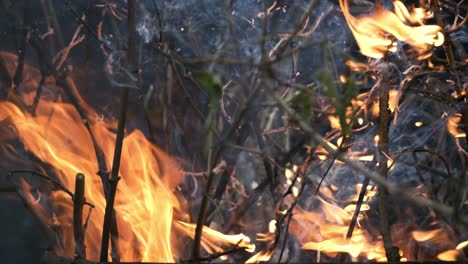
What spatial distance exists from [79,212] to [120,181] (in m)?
0.36

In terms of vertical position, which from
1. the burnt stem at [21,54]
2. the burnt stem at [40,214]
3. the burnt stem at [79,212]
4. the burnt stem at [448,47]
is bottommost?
the burnt stem at [40,214]

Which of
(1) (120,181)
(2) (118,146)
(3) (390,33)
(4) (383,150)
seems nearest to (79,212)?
(2) (118,146)

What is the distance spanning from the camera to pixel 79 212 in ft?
4.20

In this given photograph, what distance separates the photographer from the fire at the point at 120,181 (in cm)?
158

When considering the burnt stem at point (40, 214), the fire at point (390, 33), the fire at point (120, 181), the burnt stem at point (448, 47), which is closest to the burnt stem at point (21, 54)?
the fire at point (120, 181)

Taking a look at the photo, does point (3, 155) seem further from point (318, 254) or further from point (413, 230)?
point (413, 230)

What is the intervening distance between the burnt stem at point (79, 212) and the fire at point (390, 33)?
693 mm

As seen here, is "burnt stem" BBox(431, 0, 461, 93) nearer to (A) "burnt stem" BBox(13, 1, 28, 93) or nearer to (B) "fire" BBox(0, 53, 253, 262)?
(B) "fire" BBox(0, 53, 253, 262)

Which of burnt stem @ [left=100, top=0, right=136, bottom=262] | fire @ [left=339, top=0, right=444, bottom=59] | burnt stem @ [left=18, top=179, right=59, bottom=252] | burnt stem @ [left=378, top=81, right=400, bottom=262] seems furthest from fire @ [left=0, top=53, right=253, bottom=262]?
fire @ [left=339, top=0, right=444, bottom=59]

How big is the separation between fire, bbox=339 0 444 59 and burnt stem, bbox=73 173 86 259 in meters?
0.69

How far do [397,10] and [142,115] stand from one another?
2.88ft

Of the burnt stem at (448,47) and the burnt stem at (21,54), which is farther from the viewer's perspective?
the burnt stem at (21,54)

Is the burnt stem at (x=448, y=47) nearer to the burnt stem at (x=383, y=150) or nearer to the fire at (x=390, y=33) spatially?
the fire at (x=390, y=33)

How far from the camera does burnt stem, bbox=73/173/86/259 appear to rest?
1.22 metres
